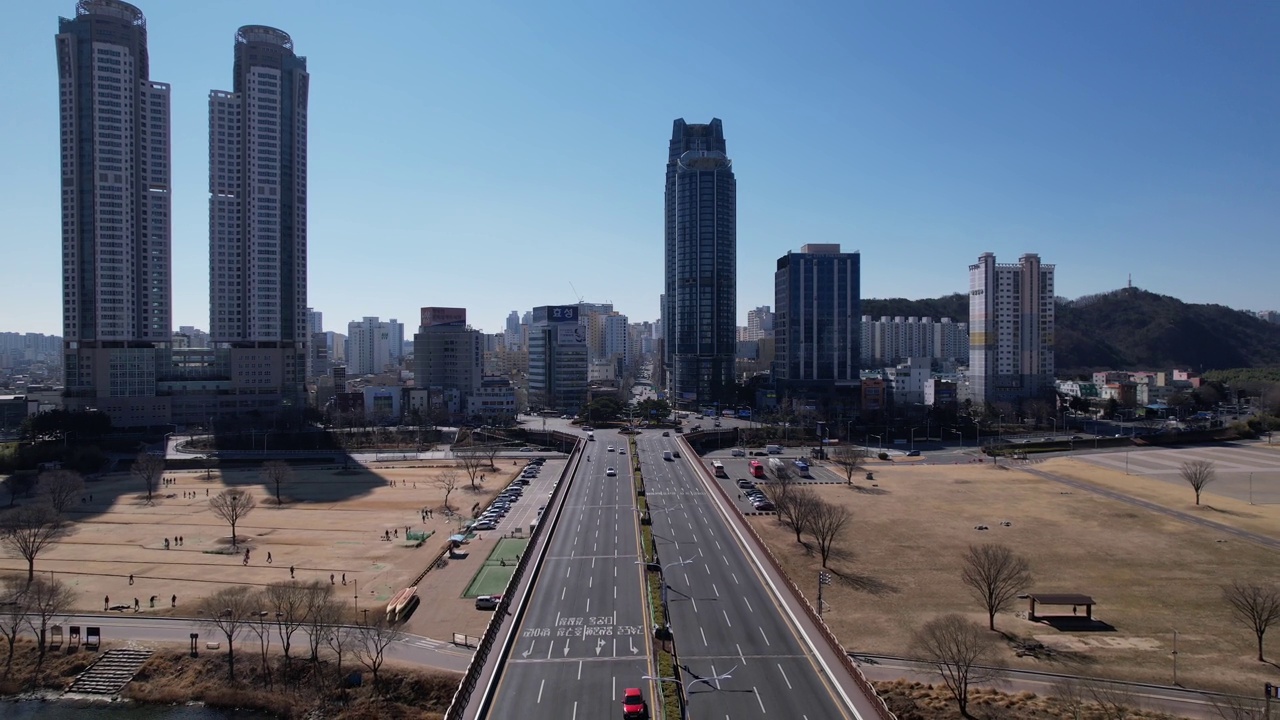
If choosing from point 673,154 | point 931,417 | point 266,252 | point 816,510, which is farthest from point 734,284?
point 816,510

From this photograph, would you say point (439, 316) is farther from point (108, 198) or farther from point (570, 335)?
point (108, 198)

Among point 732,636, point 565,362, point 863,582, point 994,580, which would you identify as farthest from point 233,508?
point 565,362

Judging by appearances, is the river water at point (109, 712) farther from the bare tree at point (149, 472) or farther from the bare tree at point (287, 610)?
the bare tree at point (149, 472)

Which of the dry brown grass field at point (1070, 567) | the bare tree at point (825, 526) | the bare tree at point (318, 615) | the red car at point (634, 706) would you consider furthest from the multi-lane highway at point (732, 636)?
the bare tree at point (318, 615)

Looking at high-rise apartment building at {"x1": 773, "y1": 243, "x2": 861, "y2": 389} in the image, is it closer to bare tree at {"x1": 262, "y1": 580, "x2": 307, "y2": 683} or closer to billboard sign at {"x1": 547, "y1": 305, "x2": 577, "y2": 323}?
billboard sign at {"x1": 547, "y1": 305, "x2": 577, "y2": 323}

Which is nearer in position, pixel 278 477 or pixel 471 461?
pixel 278 477

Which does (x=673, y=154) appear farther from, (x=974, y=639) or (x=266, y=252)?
(x=974, y=639)
